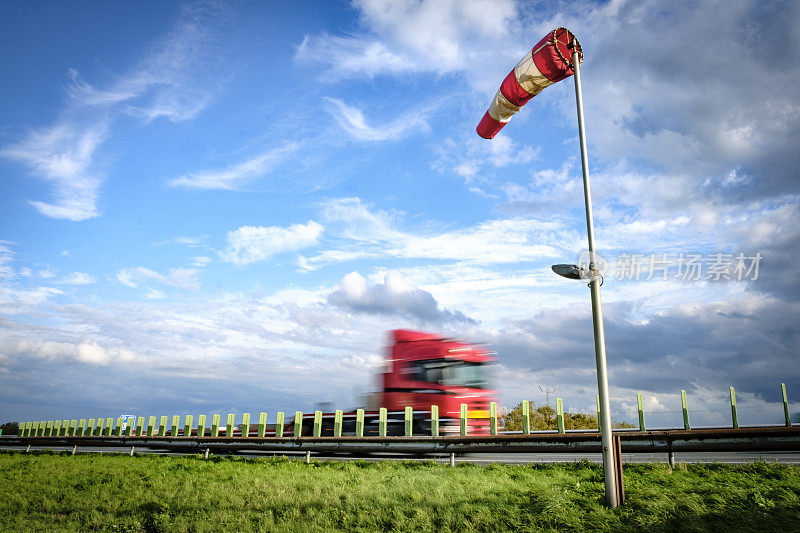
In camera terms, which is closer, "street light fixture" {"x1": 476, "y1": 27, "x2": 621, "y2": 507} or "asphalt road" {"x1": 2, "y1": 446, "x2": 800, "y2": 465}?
"street light fixture" {"x1": 476, "y1": 27, "x2": 621, "y2": 507}

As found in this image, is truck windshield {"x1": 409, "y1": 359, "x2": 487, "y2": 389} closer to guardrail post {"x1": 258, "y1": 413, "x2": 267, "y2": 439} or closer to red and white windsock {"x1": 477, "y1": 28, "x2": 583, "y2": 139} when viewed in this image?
guardrail post {"x1": 258, "y1": 413, "x2": 267, "y2": 439}

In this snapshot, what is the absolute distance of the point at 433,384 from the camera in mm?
17672

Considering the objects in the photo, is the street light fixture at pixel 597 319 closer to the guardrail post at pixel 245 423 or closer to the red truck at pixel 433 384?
the red truck at pixel 433 384

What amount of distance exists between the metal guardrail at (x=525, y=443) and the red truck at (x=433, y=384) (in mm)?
2623

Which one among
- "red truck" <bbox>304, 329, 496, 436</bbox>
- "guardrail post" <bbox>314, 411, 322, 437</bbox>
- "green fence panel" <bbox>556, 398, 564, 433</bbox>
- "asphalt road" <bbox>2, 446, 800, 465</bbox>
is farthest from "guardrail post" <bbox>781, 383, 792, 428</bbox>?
"guardrail post" <bbox>314, 411, 322, 437</bbox>

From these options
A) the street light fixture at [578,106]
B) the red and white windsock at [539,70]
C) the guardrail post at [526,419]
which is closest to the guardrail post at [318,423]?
the guardrail post at [526,419]

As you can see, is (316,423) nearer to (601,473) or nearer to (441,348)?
(441,348)

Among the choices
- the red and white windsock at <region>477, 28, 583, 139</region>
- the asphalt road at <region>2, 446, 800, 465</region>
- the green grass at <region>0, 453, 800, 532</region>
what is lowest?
the green grass at <region>0, 453, 800, 532</region>

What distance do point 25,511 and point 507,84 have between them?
11.9 metres

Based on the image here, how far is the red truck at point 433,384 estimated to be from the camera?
1730 cm

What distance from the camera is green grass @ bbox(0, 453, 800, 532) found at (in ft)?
24.0

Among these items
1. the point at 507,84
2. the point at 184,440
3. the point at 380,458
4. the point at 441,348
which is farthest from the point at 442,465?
the point at 184,440

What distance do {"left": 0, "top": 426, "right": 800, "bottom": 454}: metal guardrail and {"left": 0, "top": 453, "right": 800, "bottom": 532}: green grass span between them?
1.59ft

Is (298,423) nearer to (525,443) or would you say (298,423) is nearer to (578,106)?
(525,443)
